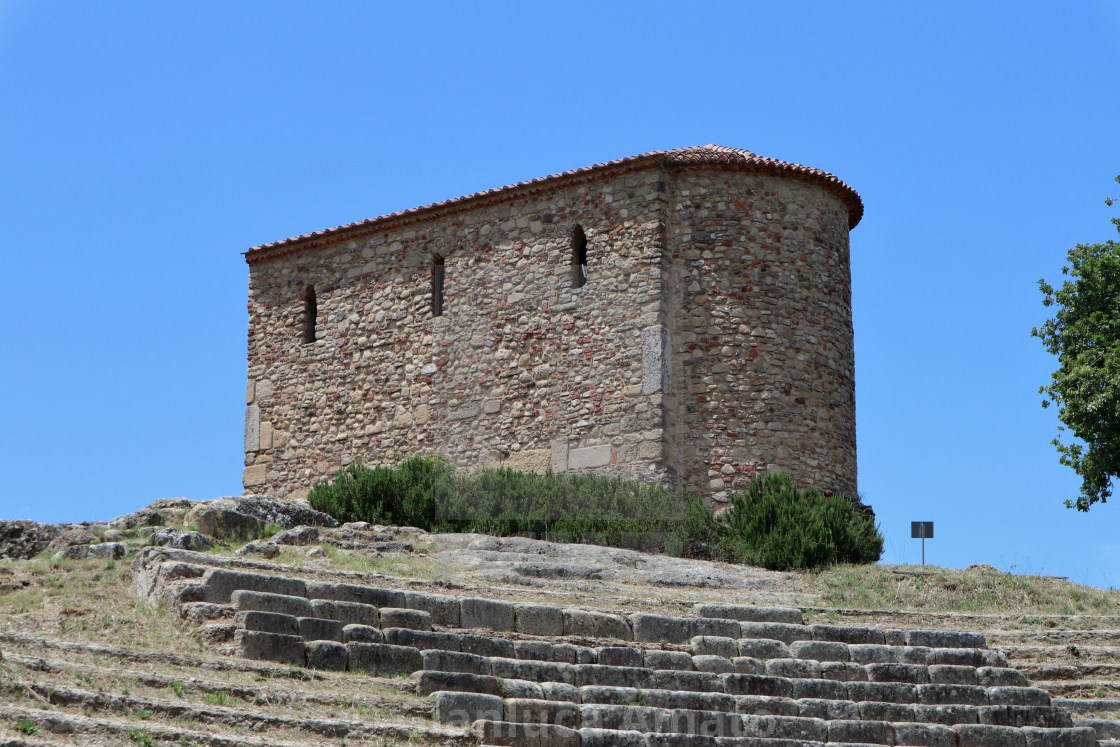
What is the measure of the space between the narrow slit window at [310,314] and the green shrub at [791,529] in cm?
860

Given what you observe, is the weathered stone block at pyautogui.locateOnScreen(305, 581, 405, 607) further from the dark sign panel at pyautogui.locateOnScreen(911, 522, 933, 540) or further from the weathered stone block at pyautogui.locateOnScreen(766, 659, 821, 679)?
the dark sign panel at pyautogui.locateOnScreen(911, 522, 933, 540)

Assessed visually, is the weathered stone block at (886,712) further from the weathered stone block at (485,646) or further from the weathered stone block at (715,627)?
the weathered stone block at (485,646)

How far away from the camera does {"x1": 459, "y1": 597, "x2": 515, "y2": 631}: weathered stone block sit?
13344mm

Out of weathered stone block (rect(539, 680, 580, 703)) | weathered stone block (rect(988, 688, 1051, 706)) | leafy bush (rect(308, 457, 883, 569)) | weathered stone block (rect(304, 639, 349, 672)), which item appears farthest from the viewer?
leafy bush (rect(308, 457, 883, 569))

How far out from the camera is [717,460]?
68.6 ft

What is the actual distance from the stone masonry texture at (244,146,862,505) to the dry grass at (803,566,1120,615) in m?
3.42

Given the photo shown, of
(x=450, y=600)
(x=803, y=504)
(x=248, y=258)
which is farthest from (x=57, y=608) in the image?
(x=248, y=258)

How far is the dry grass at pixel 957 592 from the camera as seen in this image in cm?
1673

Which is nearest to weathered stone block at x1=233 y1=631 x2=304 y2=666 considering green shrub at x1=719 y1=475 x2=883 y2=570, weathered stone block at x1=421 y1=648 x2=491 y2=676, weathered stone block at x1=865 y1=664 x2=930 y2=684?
weathered stone block at x1=421 y1=648 x2=491 y2=676

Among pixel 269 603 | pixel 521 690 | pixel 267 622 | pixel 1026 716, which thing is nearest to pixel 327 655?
pixel 267 622

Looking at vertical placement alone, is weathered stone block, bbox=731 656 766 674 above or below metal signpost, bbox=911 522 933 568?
below

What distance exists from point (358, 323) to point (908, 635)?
1235 centimetres

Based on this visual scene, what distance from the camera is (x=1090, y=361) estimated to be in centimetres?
2333

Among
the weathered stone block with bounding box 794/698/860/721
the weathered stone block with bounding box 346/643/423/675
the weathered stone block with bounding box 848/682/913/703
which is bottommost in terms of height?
the weathered stone block with bounding box 794/698/860/721
